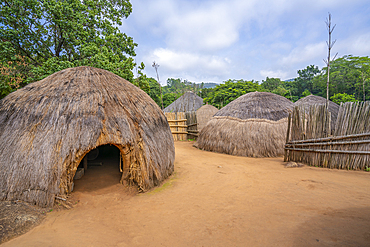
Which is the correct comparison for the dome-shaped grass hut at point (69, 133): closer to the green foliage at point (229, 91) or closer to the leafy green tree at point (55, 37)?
the leafy green tree at point (55, 37)

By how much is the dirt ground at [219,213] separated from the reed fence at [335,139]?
53 cm

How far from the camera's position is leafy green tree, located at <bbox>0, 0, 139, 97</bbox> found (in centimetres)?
802

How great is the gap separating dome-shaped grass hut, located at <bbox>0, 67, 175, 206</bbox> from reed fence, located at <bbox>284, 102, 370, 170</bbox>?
4796 mm

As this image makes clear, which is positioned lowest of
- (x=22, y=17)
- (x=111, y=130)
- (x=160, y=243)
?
(x=160, y=243)

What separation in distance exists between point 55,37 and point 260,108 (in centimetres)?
1162

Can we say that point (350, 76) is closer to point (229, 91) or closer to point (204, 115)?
point (229, 91)

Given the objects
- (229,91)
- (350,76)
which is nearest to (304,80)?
(350,76)

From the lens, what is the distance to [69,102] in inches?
159

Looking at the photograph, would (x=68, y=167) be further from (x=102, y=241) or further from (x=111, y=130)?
(x=102, y=241)

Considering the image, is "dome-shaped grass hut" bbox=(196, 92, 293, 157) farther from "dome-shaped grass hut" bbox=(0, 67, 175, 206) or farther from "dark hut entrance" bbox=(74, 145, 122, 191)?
"dark hut entrance" bbox=(74, 145, 122, 191)

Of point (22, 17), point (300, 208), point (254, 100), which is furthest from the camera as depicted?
point (254, 100)

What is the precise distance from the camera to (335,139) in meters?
5.43

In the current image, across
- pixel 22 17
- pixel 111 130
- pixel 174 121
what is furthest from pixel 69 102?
pixel 174 121

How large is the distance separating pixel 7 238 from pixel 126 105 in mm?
3107
